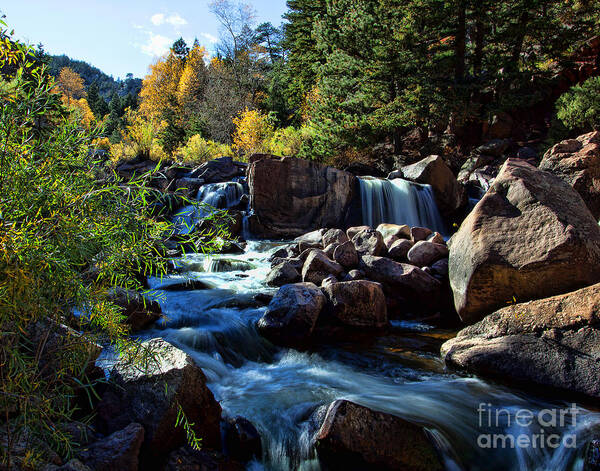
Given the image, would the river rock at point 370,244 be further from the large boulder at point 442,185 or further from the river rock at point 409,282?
the large boulder at point 442,185

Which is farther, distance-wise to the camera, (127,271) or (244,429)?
(244,429)

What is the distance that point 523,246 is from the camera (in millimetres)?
5348

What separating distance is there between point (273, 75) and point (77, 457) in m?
36.7

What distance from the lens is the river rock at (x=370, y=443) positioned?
314 centimetres

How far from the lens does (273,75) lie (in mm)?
35375

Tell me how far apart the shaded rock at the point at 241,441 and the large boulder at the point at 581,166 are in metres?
8.90

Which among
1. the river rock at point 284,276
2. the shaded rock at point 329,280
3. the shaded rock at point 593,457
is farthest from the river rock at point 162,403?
the river rock at point 284,276

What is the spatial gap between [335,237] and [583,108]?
1180 cm

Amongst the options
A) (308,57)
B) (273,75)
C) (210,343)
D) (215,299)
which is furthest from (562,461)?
(273,75)

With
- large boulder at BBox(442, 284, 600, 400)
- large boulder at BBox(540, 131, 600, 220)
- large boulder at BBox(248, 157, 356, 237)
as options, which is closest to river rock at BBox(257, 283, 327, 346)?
large boulder at BBox(442, 284, 600, 400)

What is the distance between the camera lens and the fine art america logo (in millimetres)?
3525

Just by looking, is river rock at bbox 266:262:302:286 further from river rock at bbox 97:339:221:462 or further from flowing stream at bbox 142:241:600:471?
river rock at bbox 97:339:221:462

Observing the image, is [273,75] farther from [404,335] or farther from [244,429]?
[244,429]

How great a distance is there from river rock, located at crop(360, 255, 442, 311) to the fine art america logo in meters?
3.01
